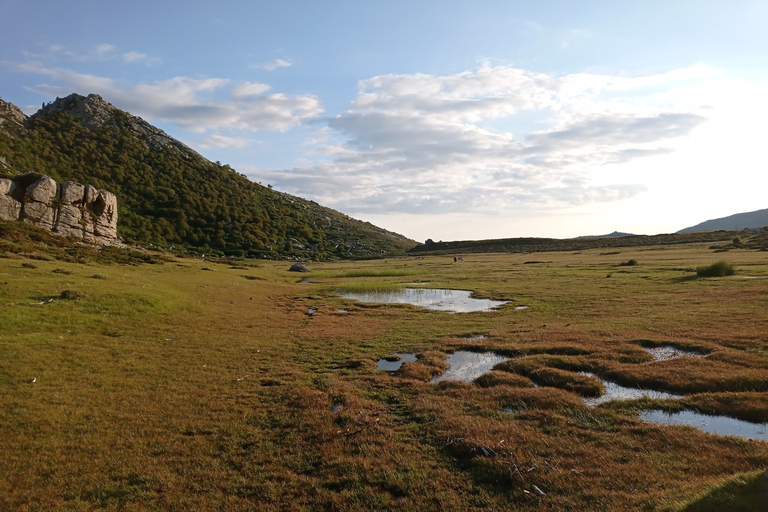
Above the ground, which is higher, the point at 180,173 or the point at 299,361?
the point at 180,173

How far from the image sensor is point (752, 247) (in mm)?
86062

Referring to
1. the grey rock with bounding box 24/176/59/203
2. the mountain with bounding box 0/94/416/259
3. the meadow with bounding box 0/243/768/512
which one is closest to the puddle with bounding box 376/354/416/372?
the meadow with bounding box 0/243/768/512

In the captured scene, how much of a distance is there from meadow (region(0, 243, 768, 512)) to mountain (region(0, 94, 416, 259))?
57.8 m

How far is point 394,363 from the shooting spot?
782 inches

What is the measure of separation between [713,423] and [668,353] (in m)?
8.17

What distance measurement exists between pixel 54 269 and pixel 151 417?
→ 26616 mm

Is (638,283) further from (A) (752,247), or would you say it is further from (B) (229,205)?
(B) (229,205)

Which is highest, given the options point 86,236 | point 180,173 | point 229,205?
point 180,173

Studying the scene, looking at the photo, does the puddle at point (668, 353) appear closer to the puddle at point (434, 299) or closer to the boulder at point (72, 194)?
the puddle at point (434, 299)

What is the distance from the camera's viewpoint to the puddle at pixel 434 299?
3801 cm

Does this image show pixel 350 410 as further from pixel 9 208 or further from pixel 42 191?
pixel 42 191

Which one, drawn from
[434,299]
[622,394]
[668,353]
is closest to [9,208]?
[434,299]

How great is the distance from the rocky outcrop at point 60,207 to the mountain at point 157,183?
12913mm

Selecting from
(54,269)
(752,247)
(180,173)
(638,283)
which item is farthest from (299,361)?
(180,173)
